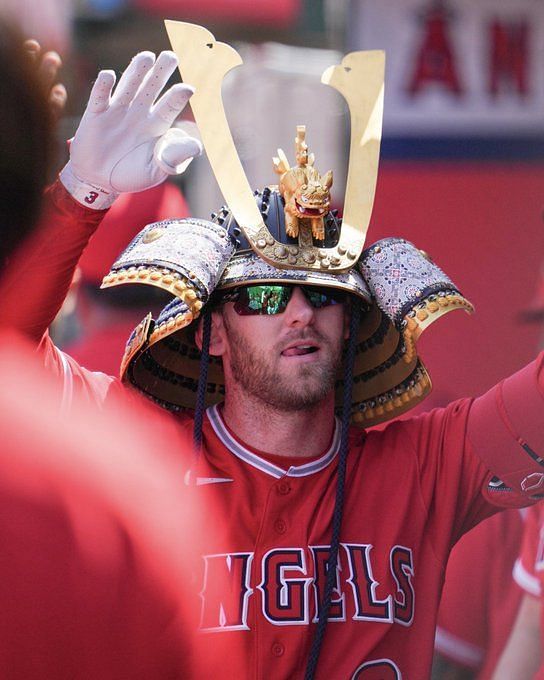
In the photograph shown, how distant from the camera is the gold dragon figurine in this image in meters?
2.95

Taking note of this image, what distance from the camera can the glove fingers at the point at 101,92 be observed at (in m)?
2.55

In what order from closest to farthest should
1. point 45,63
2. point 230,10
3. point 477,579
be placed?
1. point 45,63
2. point 477,579
3. point 230,10

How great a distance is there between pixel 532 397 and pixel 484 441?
0.19 meters

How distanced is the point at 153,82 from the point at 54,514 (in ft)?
5.12

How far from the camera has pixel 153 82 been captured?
263 centimetres

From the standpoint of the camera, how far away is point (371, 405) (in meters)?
3.27

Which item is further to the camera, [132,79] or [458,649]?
[458,649]

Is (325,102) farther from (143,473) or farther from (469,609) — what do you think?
(143,473)

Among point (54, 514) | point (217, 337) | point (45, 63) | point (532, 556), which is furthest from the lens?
point (532, 556)

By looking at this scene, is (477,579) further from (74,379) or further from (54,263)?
(54,263)

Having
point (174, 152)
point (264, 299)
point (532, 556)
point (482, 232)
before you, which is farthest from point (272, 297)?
point (482, 232)

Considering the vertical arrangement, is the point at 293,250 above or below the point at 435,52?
above

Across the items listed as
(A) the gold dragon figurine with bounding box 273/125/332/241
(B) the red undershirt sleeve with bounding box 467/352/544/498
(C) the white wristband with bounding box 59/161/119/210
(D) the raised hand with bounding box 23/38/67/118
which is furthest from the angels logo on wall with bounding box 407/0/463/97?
(D) the raised hand with bounding box 23/38/67/118

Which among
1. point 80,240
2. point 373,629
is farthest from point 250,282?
point 373,629
